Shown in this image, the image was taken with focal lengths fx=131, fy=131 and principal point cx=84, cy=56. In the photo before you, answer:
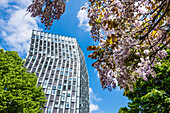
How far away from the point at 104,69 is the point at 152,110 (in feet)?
19.7

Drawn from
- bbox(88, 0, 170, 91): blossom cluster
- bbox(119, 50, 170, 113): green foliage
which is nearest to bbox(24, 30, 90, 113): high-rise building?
bbox(119, 50, 170, 113): green foliage

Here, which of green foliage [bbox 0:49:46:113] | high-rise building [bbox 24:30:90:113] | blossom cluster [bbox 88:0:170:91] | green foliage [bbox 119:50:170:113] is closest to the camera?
blossom cluster [bbox 88:0:170:91]

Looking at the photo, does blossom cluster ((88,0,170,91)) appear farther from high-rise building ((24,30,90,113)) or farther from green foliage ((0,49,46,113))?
high-rise building ((24,30,90,113))

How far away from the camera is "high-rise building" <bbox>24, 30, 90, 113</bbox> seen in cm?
4075

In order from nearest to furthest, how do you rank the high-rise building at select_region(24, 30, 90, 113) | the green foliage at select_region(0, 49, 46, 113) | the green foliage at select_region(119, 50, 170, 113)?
the green foliage at select_region(119, 50, 170, 113) < the green foliage at select_region(0, 49, 46, 113) < the high-rise building at select_region(24, 30, 90, 113)

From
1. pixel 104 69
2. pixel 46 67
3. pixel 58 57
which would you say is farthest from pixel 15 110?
pixel 58 57

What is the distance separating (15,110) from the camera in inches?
434

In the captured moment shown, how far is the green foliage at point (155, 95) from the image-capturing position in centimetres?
823

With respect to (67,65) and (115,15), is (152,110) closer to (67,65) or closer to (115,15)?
(115,15)

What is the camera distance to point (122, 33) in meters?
4.00

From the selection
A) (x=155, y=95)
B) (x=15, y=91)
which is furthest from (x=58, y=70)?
(x=155, y=95)

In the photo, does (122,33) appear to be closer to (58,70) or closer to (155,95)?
(155,95)

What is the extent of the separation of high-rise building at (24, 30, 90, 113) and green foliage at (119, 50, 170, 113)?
1299 inches

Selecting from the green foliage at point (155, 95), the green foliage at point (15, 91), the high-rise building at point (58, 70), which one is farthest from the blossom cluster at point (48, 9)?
the high-rise building at point (58, 70)
